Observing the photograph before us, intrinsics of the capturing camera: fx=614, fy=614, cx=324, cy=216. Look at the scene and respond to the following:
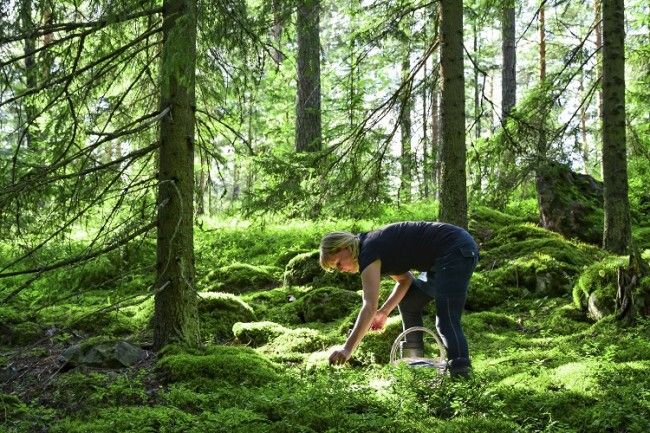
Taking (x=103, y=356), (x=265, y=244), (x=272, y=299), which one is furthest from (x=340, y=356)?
(x=265, y=244)

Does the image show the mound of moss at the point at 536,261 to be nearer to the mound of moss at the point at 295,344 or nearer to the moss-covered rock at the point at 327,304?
the moss-covered rock at the point at 327,304

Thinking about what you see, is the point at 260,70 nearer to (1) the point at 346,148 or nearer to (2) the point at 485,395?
(1) the point at 346,148

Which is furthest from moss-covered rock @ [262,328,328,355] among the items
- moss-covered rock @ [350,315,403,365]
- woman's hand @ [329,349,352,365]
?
woman's hand @ [329,349,352,365]

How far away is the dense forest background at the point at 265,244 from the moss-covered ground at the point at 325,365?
1.0 inches

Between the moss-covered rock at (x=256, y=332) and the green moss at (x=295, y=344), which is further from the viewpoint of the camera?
the moss-covered rock at (x=256, y=332)

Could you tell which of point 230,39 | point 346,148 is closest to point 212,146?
point 230,39

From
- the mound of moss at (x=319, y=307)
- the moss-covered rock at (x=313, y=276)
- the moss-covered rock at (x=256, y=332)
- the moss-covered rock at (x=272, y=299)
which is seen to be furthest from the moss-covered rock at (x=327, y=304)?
the moss-covered rock at (x=256, y=332)

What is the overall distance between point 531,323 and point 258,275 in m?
4.44

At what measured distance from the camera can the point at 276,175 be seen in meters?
8.25

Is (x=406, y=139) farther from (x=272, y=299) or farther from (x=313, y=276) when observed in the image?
(x=272, y=299)

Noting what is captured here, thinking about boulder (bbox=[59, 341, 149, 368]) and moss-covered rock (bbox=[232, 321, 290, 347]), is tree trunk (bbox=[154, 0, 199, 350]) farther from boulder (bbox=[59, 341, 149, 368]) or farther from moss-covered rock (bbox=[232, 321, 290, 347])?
moss-covered rock (bbox=[232, 321, 290, 347])

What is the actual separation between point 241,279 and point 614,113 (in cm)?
601

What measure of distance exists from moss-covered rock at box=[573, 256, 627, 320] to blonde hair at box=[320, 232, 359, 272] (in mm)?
3429

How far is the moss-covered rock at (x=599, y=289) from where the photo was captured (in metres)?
6.55
